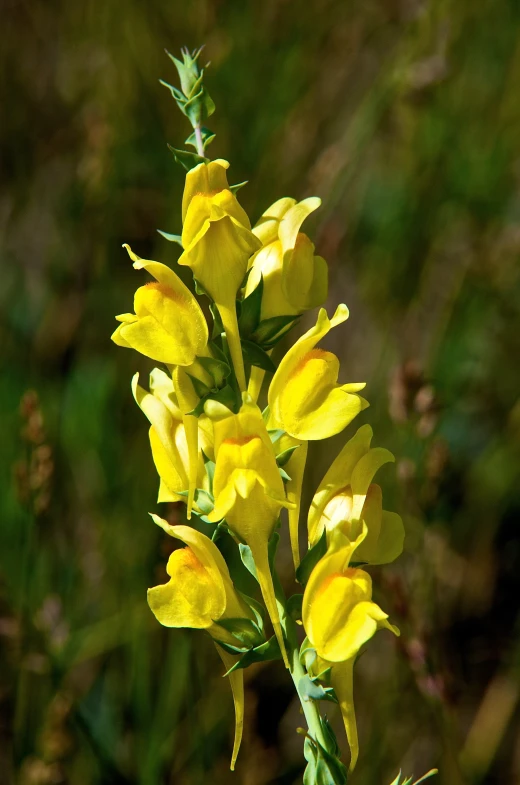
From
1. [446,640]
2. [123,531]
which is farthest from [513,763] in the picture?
[123,531]

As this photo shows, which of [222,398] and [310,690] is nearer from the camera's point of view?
[310,690]

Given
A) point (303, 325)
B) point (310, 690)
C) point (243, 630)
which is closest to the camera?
point (310, 690)

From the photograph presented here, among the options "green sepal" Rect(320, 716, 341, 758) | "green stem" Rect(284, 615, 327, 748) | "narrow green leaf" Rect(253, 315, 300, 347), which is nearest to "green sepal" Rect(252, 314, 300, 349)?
"narrow green leaf" Rect(253, 315, 300, 347)

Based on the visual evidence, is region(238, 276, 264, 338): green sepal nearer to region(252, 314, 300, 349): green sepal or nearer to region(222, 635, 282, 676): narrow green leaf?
region(252, 314, 300, 349): green sepal

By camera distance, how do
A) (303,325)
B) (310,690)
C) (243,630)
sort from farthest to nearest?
(303,325) → (243,630) → (310,690)

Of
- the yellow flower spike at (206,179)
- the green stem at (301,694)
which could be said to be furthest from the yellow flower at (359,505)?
the yellow flower spike at (206,179)

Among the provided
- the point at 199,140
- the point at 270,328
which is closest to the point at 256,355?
the point at 270,328

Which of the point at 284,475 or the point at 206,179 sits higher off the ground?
the point at 206,179

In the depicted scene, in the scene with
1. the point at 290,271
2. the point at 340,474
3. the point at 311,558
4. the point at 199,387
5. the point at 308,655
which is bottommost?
the point at 308,655

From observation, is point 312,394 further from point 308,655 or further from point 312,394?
point 308,655
